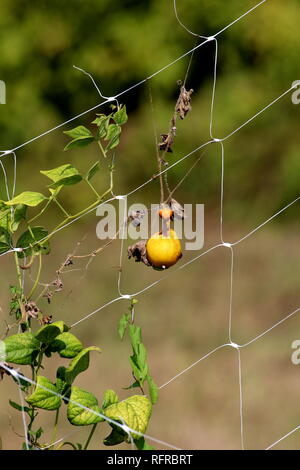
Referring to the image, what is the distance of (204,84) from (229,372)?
5.50ft

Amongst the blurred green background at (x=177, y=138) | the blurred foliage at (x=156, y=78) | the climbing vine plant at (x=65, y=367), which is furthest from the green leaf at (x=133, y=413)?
the blurred foliage at (x=156, y=78)

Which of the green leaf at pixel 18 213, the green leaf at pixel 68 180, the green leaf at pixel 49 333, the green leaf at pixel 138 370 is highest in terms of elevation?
the green leaf at pixel 68 180

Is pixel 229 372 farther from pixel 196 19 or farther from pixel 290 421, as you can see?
pixel 196 19

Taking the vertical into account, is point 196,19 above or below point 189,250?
above

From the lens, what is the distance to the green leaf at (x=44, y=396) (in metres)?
1.20

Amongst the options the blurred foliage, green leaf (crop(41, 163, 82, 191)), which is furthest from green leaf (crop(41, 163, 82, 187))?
the blurred foliage

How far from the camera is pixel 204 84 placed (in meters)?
4.38

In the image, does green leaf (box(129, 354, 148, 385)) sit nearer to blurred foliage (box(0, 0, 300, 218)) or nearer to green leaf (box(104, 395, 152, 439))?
green leaf (box(104, 395, 152, 439))

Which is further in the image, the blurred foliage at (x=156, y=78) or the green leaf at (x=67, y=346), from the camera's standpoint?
the blurred foliage at (x=156, y=78)

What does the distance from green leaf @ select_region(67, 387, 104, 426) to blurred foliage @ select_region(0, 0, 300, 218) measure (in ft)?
9.84

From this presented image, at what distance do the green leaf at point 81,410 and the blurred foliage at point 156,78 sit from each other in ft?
9.84

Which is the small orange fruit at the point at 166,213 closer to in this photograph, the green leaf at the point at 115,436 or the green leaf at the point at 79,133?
the green leaf at the point at 79,133

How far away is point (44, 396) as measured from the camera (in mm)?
1214
